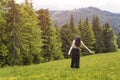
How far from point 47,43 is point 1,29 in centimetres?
1962

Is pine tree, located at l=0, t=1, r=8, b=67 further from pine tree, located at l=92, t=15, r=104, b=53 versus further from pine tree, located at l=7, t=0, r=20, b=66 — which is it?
pine tree, located at l=92, t=15, r=104, b=53

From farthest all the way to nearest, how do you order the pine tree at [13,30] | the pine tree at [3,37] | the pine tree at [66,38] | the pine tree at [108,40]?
the pine tree at [108,40] < the pine tree at [66,38] < the pine tree at [13,30] < the pine tree at [3,37]

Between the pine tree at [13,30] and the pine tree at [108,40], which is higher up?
the pine tree at [13,30]

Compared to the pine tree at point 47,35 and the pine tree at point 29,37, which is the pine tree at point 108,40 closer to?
the pine tree at point 47,35

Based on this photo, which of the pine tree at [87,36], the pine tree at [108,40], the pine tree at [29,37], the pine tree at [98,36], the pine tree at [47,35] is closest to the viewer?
the pine tree at [29,37]

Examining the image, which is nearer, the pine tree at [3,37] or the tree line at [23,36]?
the pine tree at [3,37]

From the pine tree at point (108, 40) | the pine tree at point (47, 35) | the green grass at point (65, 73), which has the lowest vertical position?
the pine tree at point (108, 40)

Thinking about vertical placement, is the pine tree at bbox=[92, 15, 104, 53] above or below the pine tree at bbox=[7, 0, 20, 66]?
below

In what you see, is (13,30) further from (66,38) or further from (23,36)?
(66,38)

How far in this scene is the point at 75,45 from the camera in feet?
70.6

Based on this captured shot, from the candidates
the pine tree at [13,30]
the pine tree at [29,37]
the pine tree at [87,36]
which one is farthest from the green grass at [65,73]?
the pine tree at [87,36]

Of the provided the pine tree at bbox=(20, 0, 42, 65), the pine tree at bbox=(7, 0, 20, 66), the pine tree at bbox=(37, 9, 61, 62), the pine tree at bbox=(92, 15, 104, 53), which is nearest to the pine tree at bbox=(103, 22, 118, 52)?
the pine tree at bbox=(92, 15, 104, 53)

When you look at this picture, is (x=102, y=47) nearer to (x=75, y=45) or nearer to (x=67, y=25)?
(x=67, y=25)

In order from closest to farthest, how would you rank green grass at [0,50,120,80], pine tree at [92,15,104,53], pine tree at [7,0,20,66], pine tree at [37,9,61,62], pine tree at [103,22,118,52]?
green grass at [0,50,120,80] < pine tree at [7,0,20,66] < pine tree at [37,9,61,62] < pine tree at [92,15,104,53] < pine tree at [103,22,118,52]
